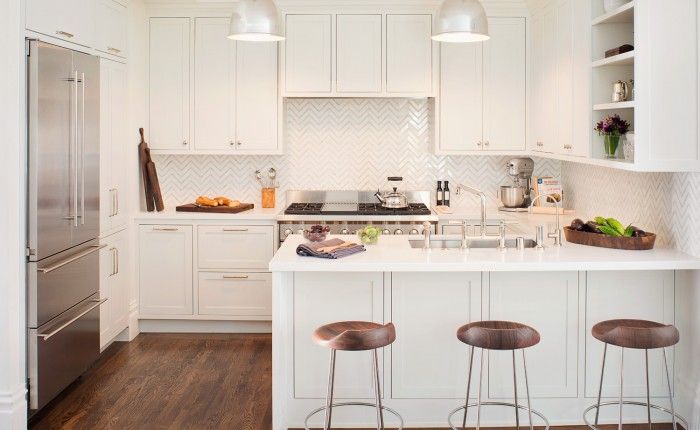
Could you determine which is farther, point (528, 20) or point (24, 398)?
point (528, 20)

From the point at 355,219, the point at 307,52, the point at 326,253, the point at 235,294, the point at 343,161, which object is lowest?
the point at 235,294

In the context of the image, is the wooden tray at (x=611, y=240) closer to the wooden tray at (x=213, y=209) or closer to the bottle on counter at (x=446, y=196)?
the bottle on counter at (x=446, y=196)

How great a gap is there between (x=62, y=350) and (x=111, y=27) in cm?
228

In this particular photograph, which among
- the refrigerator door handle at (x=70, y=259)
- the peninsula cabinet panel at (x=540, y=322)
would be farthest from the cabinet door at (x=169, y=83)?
the peninsula cabinet panel at (x=540, y=322)

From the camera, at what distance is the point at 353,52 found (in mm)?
5914

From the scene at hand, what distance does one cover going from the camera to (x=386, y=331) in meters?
3.30

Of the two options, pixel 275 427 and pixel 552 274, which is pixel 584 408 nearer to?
pixel 552 274

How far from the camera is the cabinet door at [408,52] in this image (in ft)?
19.4

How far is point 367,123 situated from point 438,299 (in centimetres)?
276

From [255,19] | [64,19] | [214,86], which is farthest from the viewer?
[214,86]

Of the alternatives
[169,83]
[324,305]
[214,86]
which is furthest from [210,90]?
[324,305]

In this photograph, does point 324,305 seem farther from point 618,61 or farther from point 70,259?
point 618,61

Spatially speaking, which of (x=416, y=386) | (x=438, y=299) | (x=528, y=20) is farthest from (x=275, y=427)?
(x=528, y=20)

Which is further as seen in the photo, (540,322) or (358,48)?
(358,48)
